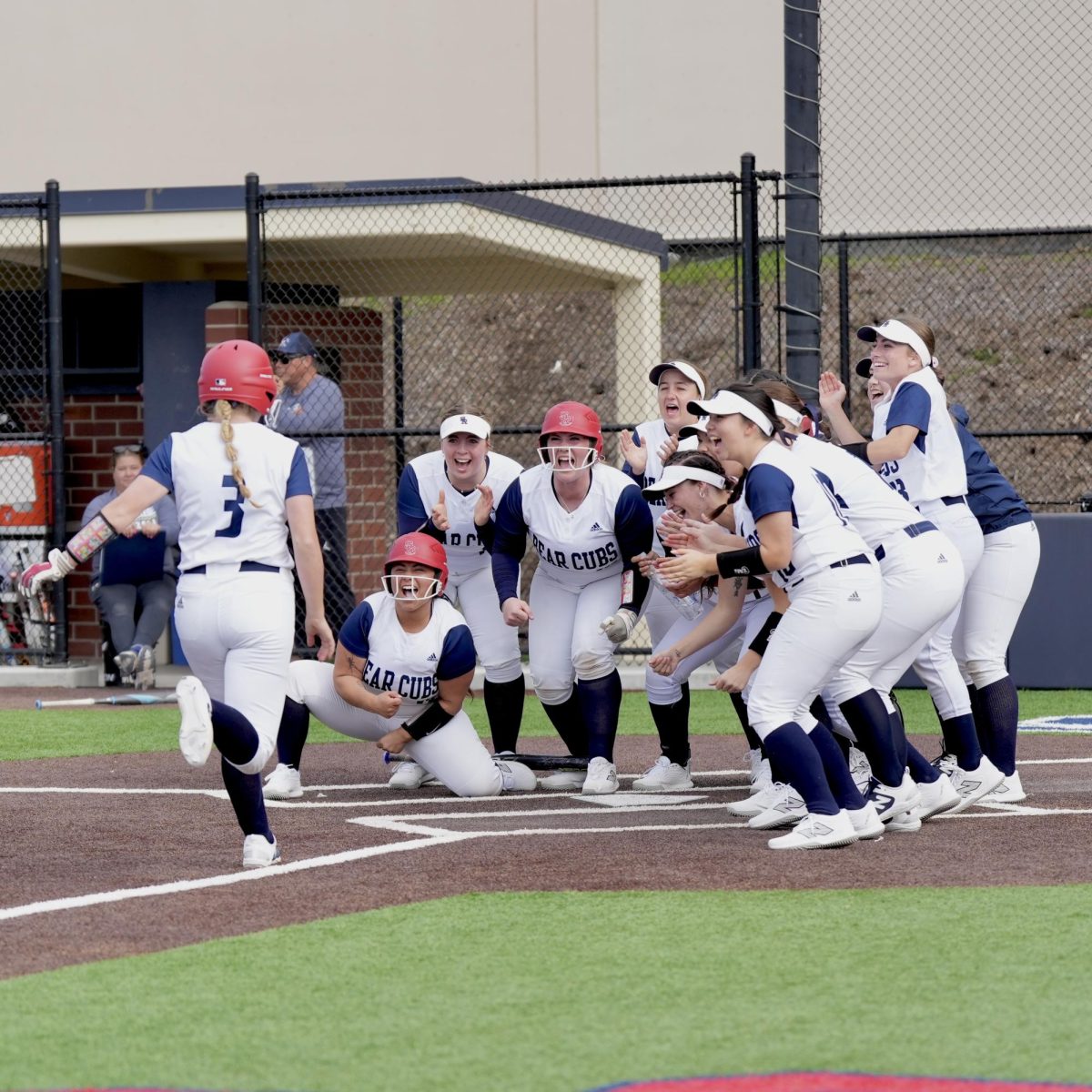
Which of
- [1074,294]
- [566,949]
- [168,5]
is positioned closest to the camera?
[566,949]

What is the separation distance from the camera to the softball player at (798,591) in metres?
6.14

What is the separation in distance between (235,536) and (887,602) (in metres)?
2.32

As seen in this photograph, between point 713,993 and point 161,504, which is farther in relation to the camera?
point 161,504

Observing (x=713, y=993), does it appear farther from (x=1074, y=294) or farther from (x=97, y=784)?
(x=1074, y=294)

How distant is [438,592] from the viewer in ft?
25.0

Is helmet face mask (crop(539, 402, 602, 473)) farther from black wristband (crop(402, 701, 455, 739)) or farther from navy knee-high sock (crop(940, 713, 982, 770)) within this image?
navy knee-high sock (crop(940, 713, 982, 770))

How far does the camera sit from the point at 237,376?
6395 mm

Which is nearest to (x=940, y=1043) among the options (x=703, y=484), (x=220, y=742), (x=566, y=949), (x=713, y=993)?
(x=713, y=993)

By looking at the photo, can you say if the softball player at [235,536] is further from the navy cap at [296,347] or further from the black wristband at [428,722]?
the navy cap at [296,347]

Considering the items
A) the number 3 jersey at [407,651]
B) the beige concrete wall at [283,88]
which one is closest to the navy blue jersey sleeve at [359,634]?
the number 3 jersey at [407,651]

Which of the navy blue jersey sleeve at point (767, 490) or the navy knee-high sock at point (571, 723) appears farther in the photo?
the navy knee-high sock at point (571, 723)

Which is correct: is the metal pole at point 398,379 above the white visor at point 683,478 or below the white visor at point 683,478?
above

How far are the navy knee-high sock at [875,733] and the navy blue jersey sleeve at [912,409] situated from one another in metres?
1.09

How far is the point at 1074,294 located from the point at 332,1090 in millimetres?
22775
